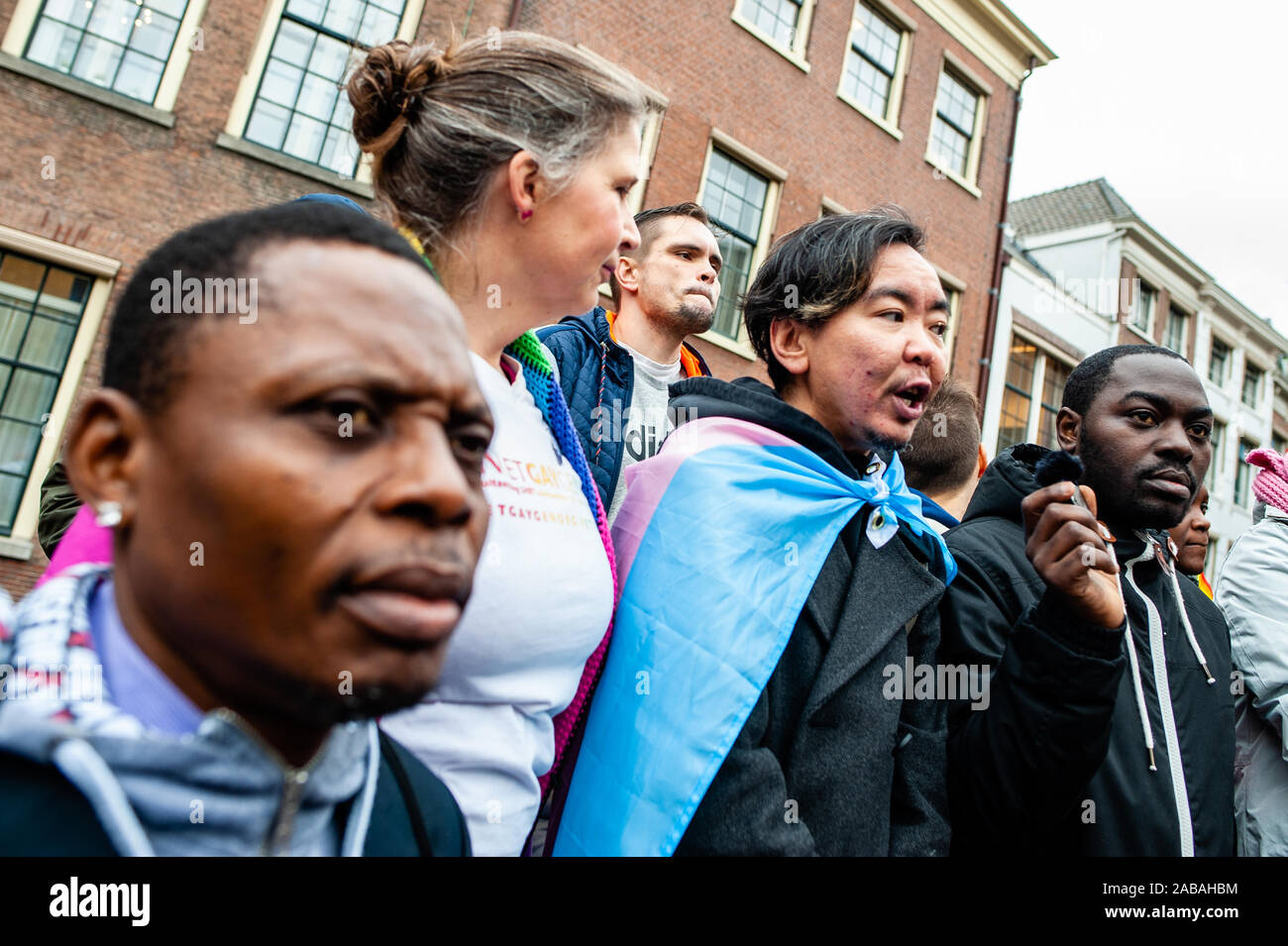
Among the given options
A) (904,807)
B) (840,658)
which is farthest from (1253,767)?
(840,658)

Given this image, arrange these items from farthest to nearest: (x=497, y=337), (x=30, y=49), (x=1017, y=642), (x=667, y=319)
→ (x=30, y=49) < (x=667, y=319) < (x=1017, y=642) < (x=497, y=337)

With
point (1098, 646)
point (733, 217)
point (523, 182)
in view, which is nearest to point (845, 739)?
point (1098, 646)

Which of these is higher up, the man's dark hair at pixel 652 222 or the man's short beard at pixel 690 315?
the man's dark hair at pixel 652 222

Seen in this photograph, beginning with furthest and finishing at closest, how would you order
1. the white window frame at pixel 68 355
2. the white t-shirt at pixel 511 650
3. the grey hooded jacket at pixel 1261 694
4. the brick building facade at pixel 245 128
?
the brick building facade at pixel 245 128
the white window frame at pixel 68 355
the grey hooded jacket at pixel 1261 694
the white t-shirt at pixel 511 650

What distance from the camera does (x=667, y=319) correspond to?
339 cm

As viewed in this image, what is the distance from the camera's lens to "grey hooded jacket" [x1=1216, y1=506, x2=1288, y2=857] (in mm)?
2184

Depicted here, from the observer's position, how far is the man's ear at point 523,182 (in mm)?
1439

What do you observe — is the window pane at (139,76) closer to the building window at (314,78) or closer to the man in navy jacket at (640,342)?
the building window at (314,78)

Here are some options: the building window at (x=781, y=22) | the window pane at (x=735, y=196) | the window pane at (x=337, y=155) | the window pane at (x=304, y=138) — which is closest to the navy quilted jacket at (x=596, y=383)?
the window pane at (x=337, y=155)

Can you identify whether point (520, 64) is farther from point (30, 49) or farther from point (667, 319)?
point (30, 49)

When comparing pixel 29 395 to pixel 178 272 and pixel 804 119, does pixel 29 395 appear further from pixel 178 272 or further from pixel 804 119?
pixel 804 119

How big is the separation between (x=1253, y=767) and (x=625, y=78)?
261cm

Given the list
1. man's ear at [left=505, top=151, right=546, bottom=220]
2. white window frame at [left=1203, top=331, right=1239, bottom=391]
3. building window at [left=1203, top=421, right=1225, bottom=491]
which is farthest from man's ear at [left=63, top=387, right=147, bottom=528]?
building window at [left=1203, top=421, right=1225, bottom=491]

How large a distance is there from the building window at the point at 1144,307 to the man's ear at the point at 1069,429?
19.8 m
